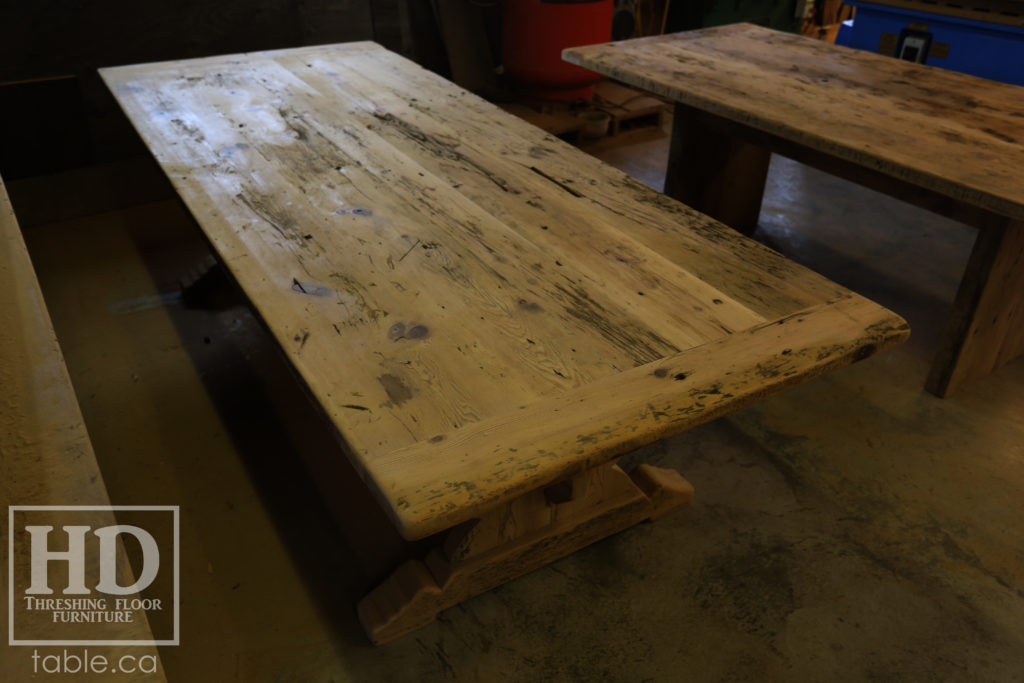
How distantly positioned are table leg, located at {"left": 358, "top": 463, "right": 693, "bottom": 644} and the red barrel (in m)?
2.79

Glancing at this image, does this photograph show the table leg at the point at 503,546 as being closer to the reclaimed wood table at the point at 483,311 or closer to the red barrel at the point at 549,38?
the reclaimed wood table at the point at 483,311

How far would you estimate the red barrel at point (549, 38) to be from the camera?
3.85 m

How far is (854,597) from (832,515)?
253 millimetres

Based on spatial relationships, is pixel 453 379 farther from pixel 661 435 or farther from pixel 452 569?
pixel 452 569

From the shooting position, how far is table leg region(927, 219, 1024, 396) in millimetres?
2102

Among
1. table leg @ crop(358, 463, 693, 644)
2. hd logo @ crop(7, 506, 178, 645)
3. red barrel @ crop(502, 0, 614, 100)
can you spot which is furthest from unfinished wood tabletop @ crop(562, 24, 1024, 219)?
hd logo @ crop(7, 506, 178, 645)

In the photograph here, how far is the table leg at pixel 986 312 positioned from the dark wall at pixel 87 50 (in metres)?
2.92

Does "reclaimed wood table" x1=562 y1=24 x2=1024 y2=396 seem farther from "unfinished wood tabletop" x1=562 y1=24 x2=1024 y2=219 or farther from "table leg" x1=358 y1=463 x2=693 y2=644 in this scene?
"table leg" x1=358 y1=463 x2=693 y2=644

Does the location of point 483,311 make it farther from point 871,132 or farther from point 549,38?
point 549,38

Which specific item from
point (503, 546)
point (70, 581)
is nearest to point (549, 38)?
point (503, 546)

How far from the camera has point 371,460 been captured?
1.03 meters

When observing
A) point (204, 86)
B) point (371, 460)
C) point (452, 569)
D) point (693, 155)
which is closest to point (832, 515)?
point (452, 569)

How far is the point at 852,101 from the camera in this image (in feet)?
7.70

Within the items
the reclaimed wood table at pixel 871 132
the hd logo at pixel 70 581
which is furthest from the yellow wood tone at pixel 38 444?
the reclaimed wood table at pixel 871 132
